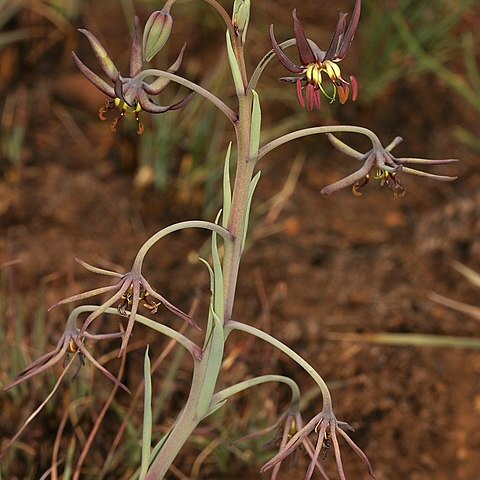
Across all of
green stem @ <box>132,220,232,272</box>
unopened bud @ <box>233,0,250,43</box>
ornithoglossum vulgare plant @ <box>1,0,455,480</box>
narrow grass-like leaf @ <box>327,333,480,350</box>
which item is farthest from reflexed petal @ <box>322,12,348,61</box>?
narrow grass-like leaf @ <box>327,333,480,350</box>

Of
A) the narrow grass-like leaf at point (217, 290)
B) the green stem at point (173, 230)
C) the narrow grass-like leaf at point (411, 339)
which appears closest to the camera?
the green stem at point (173, 230)

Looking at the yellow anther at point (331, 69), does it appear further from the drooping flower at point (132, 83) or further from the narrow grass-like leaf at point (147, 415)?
the narrow grass-like leaf at point (147, 415)

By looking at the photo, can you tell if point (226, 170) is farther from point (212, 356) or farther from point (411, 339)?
point (411, 339)

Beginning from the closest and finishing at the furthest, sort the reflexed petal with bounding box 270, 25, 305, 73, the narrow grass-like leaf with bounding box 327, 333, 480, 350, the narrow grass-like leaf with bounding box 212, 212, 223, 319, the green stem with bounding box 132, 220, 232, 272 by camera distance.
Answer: the reflexed petal with bounding box 270, 25, 305, 73 → the green stem with bounding box 132, 220, 232, 272 → the narrow grass-like leaf with bounding box 212, 212, 223, 319 → the narrow grass-like leaf with bounding box 327, 333, 480, 350

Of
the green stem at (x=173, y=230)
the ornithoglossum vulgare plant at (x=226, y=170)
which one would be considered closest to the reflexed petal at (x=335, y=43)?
the ornithoglossum vulgare plant at (x=226, y=170)

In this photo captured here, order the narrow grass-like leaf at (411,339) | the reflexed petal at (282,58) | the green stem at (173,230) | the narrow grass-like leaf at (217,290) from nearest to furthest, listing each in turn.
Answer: the reflexed petal at (282,58)
the green stem at (173,230)
the narrow grass-like leaf at (217,290)
the narrow grass-like leaf at (411,339)

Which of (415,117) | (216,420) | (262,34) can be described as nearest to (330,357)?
(216,420)

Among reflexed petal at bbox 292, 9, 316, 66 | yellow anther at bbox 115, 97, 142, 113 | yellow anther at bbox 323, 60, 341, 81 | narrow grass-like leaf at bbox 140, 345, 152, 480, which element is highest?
reflexed petal at bbox 292, 9, 316, 66

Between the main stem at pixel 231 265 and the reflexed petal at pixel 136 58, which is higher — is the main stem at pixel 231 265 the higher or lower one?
the lower one

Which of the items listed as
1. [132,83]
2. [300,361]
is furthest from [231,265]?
[132,83]

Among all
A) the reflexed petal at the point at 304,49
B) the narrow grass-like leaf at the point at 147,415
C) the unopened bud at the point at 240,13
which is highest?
the unopened bud at the point at 240,13

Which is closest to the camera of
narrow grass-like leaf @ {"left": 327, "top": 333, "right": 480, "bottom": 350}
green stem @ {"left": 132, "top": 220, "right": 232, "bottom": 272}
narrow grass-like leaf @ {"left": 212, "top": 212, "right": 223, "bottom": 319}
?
green stem @ {"left": 132, "top": 220, "right": 232, "bottom": 272}

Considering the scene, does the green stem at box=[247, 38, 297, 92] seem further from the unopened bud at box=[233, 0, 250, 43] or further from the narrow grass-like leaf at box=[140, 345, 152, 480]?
the narrow grass-like leaf at box=[140, 345, 152, 480]
